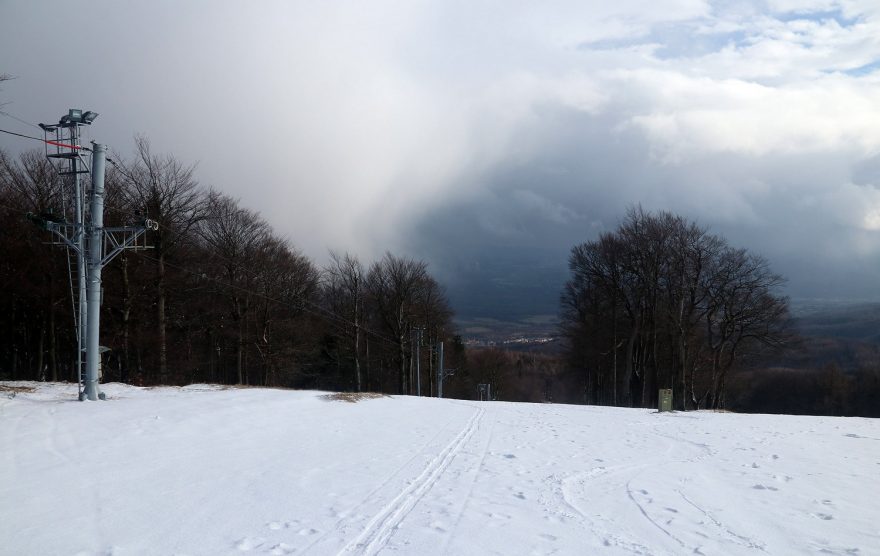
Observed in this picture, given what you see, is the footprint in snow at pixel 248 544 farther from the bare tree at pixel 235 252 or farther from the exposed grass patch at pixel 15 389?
the bare tree at pixel 235 252

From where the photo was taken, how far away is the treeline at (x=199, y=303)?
31.5 metres

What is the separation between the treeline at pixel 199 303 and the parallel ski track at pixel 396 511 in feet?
42.7

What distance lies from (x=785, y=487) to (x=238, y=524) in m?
8.33

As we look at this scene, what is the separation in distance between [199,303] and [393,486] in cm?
3374

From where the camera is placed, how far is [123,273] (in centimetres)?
3131

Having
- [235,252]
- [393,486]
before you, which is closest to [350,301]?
[235,252]

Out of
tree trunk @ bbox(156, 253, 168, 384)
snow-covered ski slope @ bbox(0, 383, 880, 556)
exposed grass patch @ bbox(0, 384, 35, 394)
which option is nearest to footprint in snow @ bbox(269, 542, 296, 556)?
snow-covered ski slope @ bbox(0, 383, 880, 556)

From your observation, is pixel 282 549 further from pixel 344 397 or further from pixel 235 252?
pixel 235 252

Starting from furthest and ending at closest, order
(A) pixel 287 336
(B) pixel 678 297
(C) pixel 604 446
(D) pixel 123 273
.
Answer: (A) pixel 287 336 → (B) pixel 678 297 → (D) pixel 123 273 → (C) pixel 604 446

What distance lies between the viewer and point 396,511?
7.59m

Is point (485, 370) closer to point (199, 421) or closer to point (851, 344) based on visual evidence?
point (851, 344)

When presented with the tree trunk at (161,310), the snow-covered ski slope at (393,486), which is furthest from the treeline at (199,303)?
the snow-covered ski slope at (393,486)

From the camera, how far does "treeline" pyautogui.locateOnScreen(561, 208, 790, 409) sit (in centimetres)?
3978

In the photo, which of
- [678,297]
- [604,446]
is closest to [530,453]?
[604,446]
